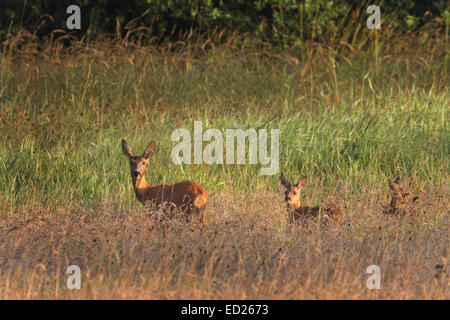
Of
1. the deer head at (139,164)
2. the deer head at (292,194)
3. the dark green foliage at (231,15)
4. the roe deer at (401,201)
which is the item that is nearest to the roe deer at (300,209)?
the deer head at (292,194)

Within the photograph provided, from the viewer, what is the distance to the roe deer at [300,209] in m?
6.53

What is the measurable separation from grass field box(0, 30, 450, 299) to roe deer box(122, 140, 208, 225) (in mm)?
188

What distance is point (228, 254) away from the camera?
5547mm

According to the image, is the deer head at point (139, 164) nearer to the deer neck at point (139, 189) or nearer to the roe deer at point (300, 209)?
the deer neck at point (139, 189)

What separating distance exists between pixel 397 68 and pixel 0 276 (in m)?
7.96

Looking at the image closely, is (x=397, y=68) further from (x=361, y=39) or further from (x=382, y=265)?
(x=382, y=265)

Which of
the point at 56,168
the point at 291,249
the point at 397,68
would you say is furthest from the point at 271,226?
the point at 397,68

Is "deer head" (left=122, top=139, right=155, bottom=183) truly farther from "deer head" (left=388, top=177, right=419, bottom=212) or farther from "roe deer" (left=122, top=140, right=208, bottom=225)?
"deer head" (left=388, top=177, right=419, bottom=212)

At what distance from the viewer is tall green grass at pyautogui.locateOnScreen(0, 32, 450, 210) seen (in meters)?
7.95

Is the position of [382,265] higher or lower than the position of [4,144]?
lower

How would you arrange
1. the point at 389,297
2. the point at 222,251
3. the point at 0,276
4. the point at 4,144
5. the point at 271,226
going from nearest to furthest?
the point at 389,297 < the point at 0,276 < the point at 222,251 < the point at 271,226 < the point at 4,144

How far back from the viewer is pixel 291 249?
574 cm

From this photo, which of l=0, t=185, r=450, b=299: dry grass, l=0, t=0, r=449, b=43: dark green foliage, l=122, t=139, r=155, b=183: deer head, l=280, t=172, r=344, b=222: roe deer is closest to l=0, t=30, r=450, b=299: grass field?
l=0, t=185, r=450, b=299: dry grass

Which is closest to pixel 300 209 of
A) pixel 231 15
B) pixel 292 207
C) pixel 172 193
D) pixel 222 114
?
pixel 292 207
